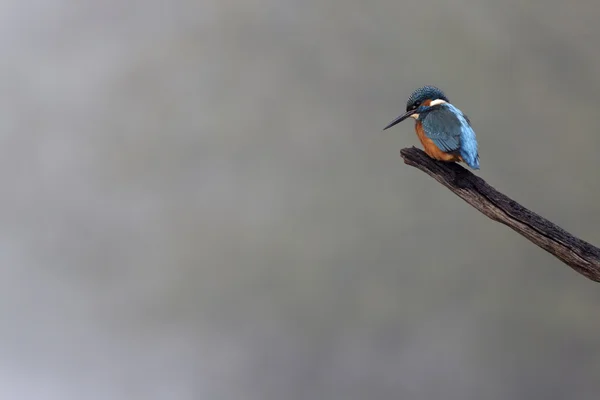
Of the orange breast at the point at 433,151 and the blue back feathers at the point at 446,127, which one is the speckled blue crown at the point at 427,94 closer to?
the blue back feathers at the point at 446,127

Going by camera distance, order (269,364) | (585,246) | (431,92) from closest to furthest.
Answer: (585,246) → (431,92) → (269,364)

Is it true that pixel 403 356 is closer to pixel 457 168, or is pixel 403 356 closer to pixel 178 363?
pixel 178 363

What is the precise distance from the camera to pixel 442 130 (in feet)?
8.16

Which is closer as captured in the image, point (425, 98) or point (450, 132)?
point (450, 132)

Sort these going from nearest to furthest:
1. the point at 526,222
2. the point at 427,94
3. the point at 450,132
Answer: the point at 526,222 → the point at 450,132 → the point at 427,94

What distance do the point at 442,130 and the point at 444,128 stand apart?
0.01 meters

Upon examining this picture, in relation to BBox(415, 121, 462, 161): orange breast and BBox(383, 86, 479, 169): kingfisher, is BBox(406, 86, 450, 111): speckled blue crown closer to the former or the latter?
BBox(383, 86, 479, 169): kingfisher

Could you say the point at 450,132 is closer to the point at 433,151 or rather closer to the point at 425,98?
the point at 433,151

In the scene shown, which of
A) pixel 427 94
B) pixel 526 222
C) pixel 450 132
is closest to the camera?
pixel 526 222

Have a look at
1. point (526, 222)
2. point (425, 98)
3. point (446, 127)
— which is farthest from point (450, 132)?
point (526, 222)

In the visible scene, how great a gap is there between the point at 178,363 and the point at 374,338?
3.13 ft

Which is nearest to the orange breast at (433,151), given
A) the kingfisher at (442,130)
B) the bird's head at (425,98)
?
the kingfisher at (442,130)

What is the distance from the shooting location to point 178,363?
12.4 feet

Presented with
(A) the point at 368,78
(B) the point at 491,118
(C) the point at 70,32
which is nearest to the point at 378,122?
(A) the point at 368,78
